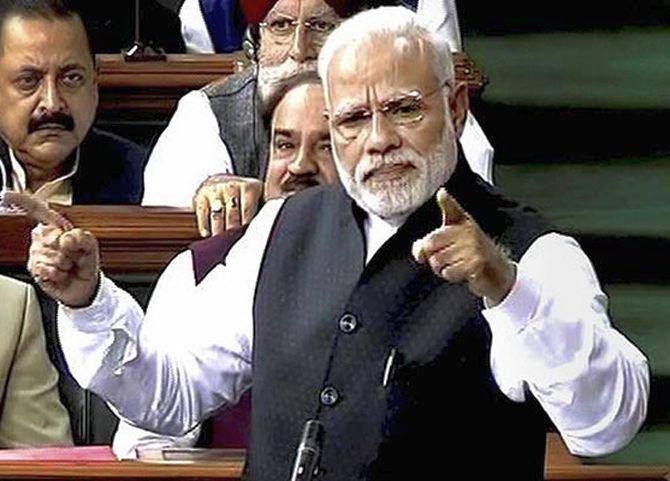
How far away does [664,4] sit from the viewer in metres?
4.61

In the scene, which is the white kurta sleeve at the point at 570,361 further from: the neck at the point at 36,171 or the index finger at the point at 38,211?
the neck at the point at 36,171

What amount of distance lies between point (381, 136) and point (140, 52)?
191 centimetres

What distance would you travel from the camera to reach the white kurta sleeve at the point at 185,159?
4.02 metres

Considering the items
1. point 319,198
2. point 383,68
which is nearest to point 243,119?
point 319,198

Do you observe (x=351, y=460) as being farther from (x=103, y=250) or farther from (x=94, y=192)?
(x=94, y=192)

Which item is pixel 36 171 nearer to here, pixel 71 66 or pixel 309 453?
pixel 71 66

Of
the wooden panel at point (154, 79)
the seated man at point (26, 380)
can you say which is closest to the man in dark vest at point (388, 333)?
the seated man at point (26, 380)

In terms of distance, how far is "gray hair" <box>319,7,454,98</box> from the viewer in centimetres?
276

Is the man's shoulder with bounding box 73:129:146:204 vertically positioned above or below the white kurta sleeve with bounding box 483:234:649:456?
below

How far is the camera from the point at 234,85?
4.15 meters

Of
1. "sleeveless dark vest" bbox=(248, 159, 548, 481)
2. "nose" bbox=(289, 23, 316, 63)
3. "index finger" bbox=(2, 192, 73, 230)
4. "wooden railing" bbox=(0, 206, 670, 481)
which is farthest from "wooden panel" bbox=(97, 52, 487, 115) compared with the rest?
"index finger" bbox=(2, 192, 73, 230)

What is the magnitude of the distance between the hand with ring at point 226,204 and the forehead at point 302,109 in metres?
0.12

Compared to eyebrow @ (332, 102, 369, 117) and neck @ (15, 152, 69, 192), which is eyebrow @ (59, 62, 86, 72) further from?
eyebrow @ (332, 102, 369, 117)

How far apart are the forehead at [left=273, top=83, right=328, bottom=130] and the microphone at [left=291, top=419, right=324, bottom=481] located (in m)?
0.78
